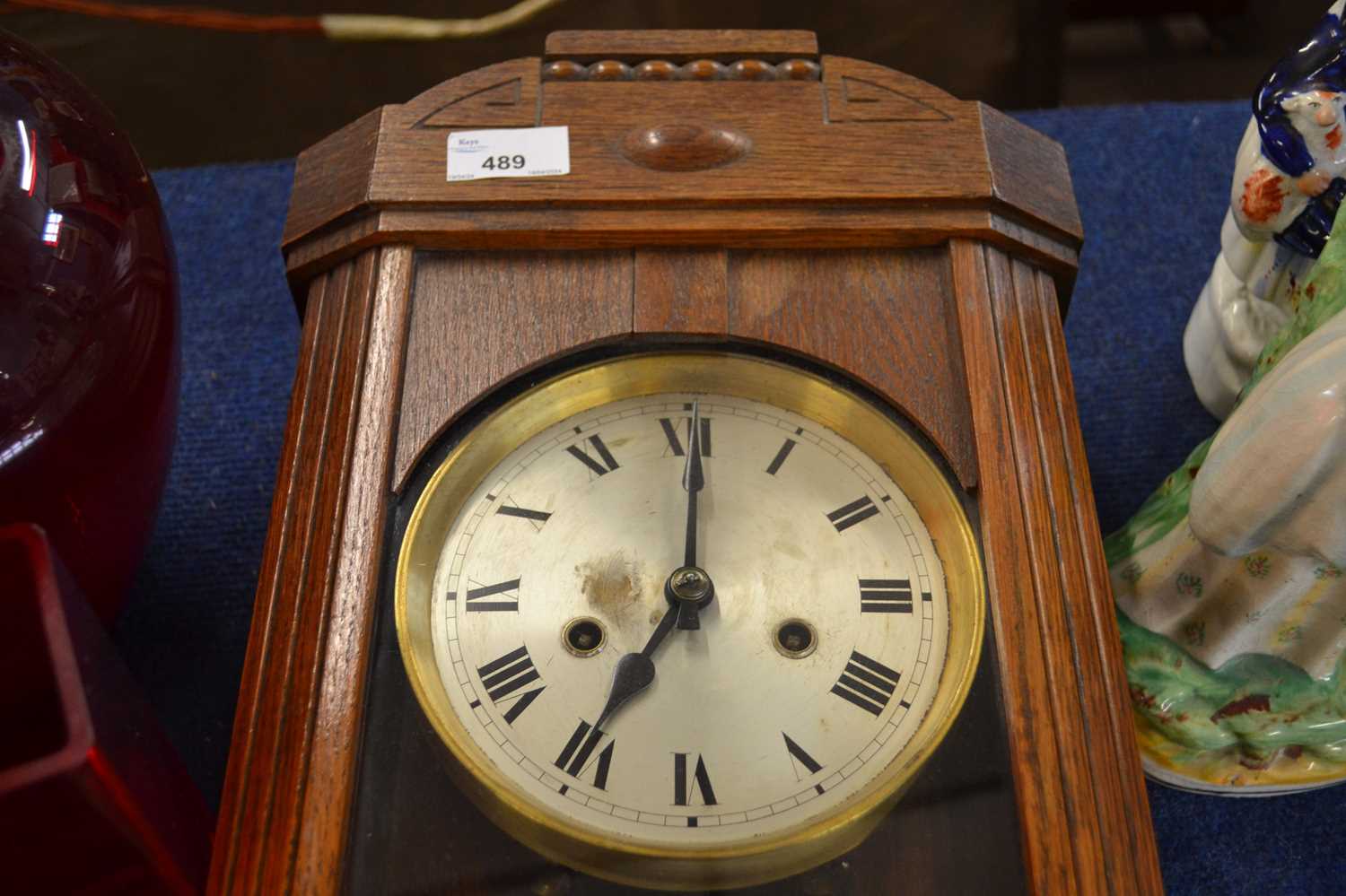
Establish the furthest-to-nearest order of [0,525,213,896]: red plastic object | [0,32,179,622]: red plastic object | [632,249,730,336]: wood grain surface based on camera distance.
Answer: [632,249,730,336]: wood grain surface < [0,32,179,622]: red plastic object < [0,525,213,896]: red plastic object

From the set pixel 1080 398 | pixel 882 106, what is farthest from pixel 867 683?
pixel 1080 398

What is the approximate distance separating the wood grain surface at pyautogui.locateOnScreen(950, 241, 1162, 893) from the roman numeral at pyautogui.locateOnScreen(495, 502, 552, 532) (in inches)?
9.9

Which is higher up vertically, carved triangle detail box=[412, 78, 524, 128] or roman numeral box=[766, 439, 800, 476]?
carved triangle detail box=[412, 78, 524, 128]

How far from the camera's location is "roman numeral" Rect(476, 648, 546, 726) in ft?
2.60

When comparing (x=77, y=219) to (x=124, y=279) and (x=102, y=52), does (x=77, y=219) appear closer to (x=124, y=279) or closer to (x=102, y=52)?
(x=124, y=279)

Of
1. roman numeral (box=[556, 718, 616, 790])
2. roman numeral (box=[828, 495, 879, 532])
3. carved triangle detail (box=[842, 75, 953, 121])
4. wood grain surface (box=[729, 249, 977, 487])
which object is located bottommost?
roman numeral (box=[556, 718, 616, 790])

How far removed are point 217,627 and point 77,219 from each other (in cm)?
37

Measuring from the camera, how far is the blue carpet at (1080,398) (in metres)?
0.99

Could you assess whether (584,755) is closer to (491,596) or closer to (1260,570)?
(491,596)

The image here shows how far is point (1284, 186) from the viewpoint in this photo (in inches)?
36.1

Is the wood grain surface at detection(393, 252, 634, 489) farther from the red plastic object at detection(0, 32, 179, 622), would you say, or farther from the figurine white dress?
the figurine white dress

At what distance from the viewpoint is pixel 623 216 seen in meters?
0.91

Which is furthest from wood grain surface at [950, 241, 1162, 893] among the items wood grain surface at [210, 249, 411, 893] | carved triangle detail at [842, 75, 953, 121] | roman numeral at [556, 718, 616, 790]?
wood grain surface at [210, 249, 411, 893]

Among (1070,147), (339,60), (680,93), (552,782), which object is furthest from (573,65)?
(339,60)
